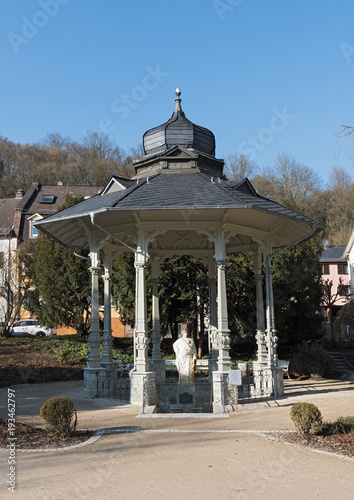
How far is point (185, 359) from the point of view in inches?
528

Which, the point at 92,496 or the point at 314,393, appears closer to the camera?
the point at 92,496

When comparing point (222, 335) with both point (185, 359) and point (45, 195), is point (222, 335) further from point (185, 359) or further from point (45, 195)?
point (45, 195)

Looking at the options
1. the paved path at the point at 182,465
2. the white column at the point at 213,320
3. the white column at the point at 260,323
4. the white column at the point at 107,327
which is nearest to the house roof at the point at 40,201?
the white column at the point at 213,320

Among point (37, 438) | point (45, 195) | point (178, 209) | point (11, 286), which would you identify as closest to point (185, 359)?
point (178, 209)

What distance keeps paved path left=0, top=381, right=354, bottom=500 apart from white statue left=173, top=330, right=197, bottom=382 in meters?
2.31

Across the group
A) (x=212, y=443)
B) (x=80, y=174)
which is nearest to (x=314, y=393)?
(x=212, y=443)

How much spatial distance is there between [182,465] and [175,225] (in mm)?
7729

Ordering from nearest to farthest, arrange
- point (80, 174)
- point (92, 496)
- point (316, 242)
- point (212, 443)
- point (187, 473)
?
point (92, 496) < point (187, 473) < point (212, 443) < point (316, 242) < point (80, 174)

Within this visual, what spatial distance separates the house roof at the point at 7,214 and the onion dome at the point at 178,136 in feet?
89.4

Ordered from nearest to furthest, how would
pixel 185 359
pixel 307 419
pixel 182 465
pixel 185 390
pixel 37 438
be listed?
pixel 182 465 < pixel 307 419 < pixel 37 438 < pixel 185 390 < pixel 185 359

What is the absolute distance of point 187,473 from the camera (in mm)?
6836

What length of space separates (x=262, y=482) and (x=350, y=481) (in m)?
1.16

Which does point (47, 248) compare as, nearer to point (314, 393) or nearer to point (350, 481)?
point (314, 393)

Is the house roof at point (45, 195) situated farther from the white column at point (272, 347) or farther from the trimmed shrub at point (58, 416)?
the trimmed shrub at point (58, 416)
